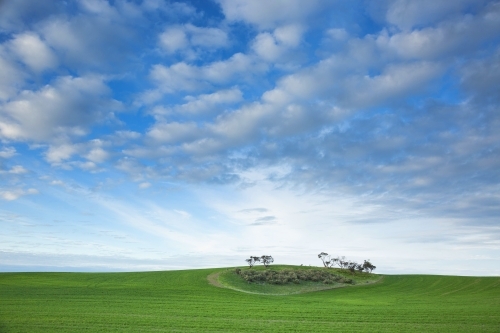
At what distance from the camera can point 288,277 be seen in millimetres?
80750

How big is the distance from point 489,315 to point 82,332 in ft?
147

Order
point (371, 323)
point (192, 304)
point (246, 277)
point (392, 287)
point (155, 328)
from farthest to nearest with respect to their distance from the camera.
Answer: point (392, 287) < point (246, 277) < point (192, 304) < point (371, 323) < point (155, 328)

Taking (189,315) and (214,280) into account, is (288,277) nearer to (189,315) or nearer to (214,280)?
(214,280)

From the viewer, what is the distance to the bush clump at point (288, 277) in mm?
78750

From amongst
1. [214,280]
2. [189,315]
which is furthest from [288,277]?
[189,315]

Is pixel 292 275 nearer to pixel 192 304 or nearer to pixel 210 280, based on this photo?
pixel 210 280

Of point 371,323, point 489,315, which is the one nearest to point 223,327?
point 371,323

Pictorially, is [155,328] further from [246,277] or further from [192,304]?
Answer: [246,277]

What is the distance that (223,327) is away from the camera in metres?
32.6

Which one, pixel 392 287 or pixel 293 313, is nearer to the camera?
pixel 293 313

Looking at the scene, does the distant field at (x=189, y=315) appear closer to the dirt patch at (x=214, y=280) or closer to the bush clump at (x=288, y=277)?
the dirt patch at (x=214, y=280)

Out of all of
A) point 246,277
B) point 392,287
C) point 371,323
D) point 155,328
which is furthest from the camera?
point 392,287

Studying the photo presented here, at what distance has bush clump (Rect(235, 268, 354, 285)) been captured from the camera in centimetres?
7875

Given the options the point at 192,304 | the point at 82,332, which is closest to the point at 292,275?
the point at 192,304
